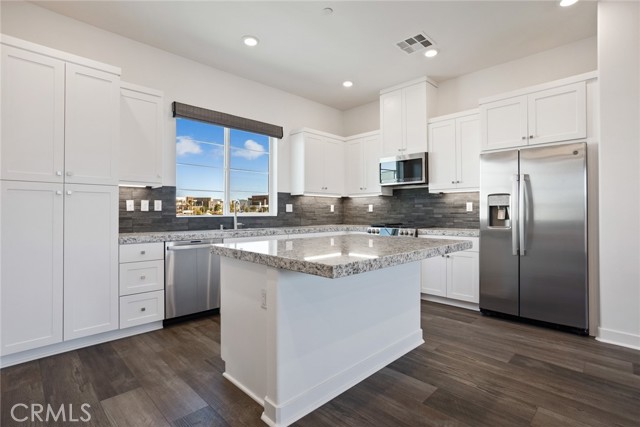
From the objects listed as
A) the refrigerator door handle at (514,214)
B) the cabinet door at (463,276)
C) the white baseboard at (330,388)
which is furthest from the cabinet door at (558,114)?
the white baseboard at (330,388)

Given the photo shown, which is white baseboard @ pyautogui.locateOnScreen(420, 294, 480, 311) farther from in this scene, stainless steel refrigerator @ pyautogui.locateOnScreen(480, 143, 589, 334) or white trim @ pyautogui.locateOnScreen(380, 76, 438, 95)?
white trim @ pyautogui.locateOnScreen(380, 76, 438, 95)

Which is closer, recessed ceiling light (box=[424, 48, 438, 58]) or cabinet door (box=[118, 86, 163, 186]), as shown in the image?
cabinet door (box=[118, 86, 163, 186])

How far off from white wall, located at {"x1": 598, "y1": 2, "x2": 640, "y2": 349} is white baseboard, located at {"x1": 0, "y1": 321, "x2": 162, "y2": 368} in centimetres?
413

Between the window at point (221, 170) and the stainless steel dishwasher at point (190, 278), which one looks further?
the window at point (221, 170)

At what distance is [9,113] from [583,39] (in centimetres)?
530

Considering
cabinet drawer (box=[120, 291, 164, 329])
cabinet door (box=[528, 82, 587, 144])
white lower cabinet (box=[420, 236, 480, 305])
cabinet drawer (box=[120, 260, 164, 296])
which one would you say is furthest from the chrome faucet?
cabinet door (box=[528, 82, 587, 144])

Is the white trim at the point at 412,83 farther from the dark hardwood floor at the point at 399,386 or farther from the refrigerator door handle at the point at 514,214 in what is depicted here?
the dark hardwood floor at the point at 399,386

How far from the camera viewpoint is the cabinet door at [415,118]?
429 cm

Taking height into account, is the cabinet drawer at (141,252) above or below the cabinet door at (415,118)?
below

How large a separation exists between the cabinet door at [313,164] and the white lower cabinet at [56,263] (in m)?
2.62

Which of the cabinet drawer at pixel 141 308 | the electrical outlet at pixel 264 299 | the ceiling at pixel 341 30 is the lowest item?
the cabinet drawer at pixel 141 308

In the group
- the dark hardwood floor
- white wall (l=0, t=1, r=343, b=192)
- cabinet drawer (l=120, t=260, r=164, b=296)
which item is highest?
white wall (l=0, t=1, r=343, b=192)

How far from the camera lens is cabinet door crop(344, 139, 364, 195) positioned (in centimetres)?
515

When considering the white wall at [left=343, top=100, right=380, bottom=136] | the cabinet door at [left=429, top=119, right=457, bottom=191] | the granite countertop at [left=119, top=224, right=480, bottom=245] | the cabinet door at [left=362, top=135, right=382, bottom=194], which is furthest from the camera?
the white wall at [left=343, top=100, right=380, bottom=136]
